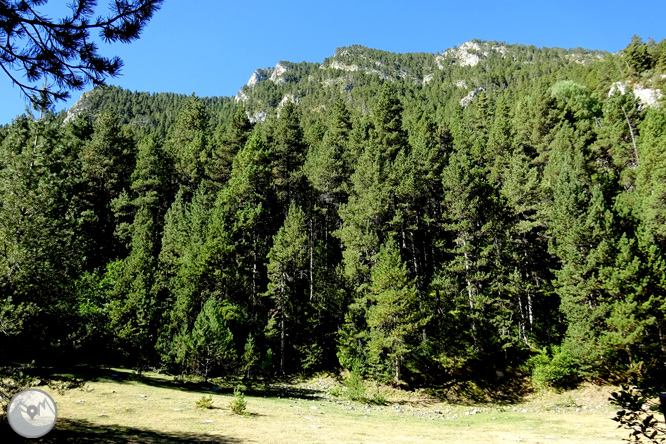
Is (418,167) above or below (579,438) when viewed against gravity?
above

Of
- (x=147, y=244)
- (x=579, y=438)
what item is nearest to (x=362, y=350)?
(x=579, y=438)

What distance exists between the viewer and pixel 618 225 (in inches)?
975

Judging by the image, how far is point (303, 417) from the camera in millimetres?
14766

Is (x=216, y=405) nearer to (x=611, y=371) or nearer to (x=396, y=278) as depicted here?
(x=396, y=278)

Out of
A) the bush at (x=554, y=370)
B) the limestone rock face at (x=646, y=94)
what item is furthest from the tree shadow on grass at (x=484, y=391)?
the limestone rock face at (x=646, y=94)

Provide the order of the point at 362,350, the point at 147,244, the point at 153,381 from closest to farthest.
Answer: the point at 153,381 → the point at 362,350 → the point at 147,244

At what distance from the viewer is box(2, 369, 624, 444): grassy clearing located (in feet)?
35.7

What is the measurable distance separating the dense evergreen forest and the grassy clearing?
2.04 metres

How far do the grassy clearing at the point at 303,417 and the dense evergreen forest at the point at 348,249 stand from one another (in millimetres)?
2037

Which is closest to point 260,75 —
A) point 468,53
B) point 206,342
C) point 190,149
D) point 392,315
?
point 468,53

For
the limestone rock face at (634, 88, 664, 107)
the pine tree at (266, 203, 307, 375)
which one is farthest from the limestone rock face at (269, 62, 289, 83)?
the pine tree at (266, 203, 307, 375)

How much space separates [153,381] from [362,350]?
14.1m

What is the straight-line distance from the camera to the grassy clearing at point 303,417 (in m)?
10.9

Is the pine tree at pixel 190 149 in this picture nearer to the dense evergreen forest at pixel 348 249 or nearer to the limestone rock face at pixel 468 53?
the dense evergreen forest at pixel 348 249
